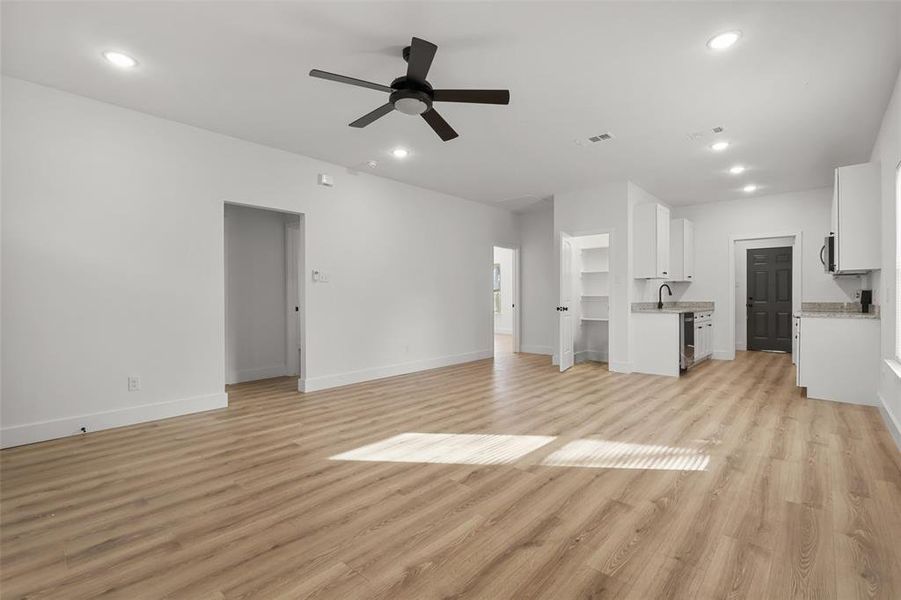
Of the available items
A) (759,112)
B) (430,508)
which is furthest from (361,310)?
(759,112)

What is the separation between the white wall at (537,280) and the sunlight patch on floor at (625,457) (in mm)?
4902

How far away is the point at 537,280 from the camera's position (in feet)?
27.1

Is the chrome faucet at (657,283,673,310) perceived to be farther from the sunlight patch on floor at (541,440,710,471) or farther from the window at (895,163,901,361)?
the sunlight patch on floor at (541,440,710,471)

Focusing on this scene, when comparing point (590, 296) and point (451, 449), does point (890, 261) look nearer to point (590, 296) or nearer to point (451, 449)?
point (451, 449)

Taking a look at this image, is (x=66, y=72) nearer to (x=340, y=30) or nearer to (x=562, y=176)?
(x=340, y=30)

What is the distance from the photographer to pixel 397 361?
20.3 feet

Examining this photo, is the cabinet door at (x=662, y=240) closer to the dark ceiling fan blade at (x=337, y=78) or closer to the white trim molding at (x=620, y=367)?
the white trim molding at (x=620, y=367)

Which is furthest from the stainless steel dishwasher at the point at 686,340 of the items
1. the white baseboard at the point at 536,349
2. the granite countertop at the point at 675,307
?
the white baseboard at the point at 536,349

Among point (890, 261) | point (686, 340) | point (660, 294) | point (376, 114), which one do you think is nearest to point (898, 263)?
point (890, 261)

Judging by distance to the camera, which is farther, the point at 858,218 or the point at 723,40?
the point at 858,218

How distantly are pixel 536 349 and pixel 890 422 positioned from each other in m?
5.21

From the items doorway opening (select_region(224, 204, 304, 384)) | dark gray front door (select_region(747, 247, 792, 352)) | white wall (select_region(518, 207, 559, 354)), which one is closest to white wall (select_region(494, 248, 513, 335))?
white wall (select_region(518, 207, 559, 354))

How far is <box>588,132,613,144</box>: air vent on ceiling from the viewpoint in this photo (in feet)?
14.4

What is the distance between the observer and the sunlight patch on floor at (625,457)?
2.78m
